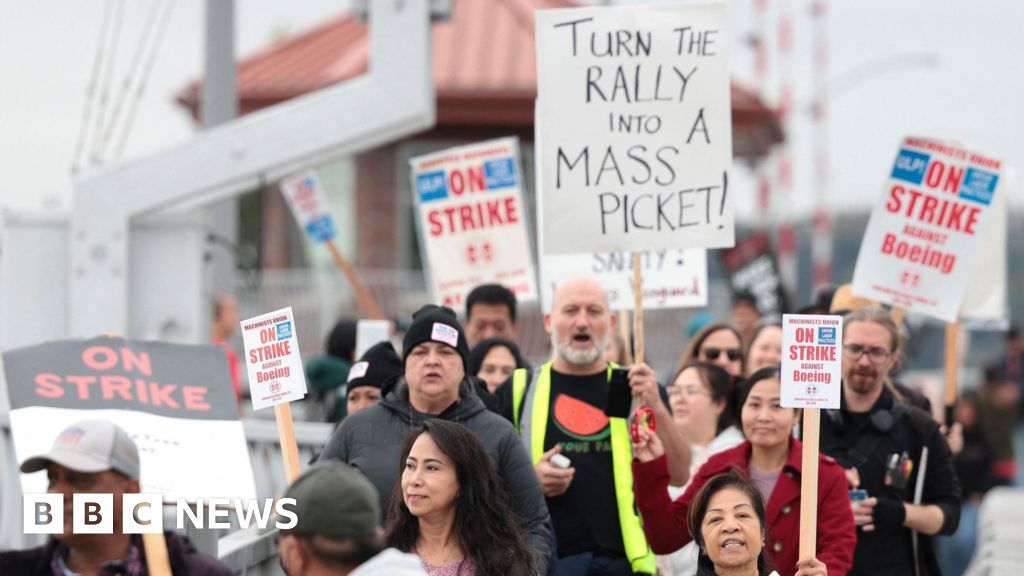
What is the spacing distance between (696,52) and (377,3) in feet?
11.6

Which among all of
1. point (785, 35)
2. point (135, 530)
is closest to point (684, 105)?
point (135, 530)

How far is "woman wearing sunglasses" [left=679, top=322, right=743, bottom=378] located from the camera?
30.5 feet

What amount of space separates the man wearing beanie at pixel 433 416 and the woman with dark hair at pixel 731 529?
0.64 m

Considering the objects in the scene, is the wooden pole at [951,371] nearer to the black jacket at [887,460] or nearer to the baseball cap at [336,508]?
the black jacket at [887,460]

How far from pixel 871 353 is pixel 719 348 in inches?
71.6

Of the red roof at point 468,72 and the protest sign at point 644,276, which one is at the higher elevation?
the red roof at point 468,72

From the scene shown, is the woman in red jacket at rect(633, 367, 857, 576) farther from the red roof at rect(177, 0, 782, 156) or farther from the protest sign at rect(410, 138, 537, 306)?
the red roof at rect(177, 0, 782, 156)

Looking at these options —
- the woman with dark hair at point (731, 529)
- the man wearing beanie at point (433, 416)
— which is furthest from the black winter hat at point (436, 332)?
the woman with dark hair at point (731, 529)

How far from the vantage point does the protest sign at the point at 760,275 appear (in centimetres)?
1423

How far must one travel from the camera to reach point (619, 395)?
704cm

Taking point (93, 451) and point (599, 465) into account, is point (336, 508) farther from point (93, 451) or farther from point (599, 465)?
point (599, 465)

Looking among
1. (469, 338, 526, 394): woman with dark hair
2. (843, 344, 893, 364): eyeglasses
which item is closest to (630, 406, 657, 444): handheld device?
(843, 344, 893, 364): eyeglasses

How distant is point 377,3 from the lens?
36.5 ft

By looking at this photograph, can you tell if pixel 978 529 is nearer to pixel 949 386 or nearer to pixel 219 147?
pixel 949 386
